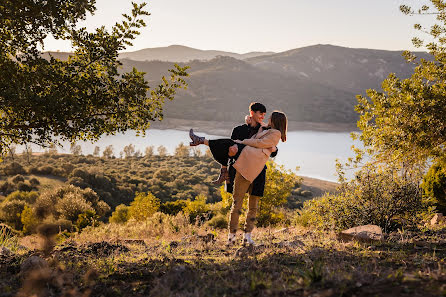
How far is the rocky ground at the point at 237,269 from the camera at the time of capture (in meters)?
3.32

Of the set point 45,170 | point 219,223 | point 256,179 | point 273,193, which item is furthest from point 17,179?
point 256,179

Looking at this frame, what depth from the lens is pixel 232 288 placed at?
3.57m

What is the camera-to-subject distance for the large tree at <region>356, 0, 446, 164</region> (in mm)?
7480

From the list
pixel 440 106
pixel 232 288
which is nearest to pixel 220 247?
pixel 232 288

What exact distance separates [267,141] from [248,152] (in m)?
0.36

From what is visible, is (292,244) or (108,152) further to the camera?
(108,152)

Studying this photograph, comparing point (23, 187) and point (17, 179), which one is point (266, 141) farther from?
point (17, 179)

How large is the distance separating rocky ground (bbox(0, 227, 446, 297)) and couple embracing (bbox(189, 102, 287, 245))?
0.93 metres

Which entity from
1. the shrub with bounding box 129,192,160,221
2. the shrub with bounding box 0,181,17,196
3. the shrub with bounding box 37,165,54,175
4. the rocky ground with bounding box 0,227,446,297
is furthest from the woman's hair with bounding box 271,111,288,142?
the shrub with bounding box 37,165,54,175

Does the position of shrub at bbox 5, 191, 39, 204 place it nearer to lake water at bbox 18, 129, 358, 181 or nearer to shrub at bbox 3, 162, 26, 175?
shrub at bbox 3, 162, 26, 175

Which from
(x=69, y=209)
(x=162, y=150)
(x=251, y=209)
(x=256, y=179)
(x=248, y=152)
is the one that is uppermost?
(x=248, y=152)

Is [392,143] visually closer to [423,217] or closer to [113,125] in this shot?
[423,217]

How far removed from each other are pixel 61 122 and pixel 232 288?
422 centimetres

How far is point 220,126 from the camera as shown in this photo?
135m
